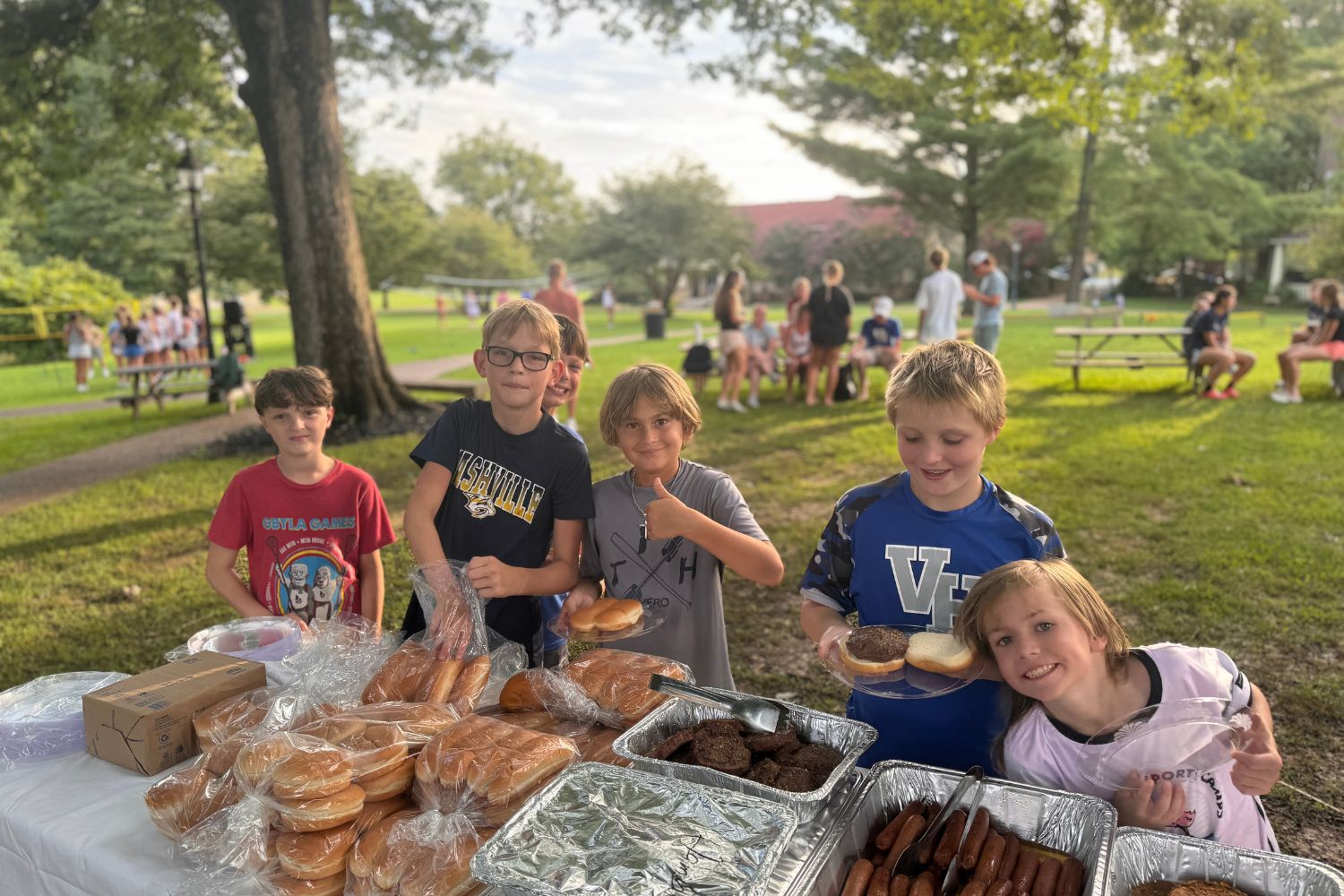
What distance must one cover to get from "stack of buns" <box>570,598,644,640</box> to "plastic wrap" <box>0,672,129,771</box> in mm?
1338

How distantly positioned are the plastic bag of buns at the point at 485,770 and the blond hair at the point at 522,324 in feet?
3.98

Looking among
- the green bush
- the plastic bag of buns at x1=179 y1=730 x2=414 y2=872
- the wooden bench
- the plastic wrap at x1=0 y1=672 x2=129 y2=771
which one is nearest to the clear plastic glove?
the plastic bag of buns at x1=179 y1=730 x2=414 y2=872

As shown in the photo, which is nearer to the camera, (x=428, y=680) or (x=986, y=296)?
(x=428, y=680)

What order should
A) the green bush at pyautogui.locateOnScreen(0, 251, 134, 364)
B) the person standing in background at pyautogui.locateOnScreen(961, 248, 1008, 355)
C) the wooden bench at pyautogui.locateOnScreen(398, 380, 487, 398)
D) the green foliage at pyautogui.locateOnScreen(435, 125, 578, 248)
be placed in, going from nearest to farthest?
the wooden bench at pyautogui.locateOnScreen(398, 380, 487, 398), the person standing in background at pyautogui.locateOnScreen(961, 248, 1008, 355), the green bush at pyautogui.locateOnScreen(0, 251, 134, 364), the green foliage at pyautogui.locateOnScreen(435, 125, 578, 248)

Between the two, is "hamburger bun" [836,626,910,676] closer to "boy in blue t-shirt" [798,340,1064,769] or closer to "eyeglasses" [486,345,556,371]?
"boy in blue t-shirt" [798,340,1064,769]

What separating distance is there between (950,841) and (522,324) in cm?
179

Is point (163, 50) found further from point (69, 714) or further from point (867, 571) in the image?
point (867, 571)

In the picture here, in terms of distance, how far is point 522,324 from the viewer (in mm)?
2584

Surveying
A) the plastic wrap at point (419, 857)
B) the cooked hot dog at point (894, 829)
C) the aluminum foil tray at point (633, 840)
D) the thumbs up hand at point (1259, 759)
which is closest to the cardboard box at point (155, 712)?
the plastic wrap at point (419, 857)

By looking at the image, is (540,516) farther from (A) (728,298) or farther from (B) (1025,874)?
(A) (728,298)

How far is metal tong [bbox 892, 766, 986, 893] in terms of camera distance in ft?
5.04

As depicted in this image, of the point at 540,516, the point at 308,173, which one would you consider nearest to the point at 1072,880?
the point at 540,516

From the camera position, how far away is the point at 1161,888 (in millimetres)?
1533

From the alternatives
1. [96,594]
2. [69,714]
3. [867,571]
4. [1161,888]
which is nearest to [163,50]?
[96,594]
